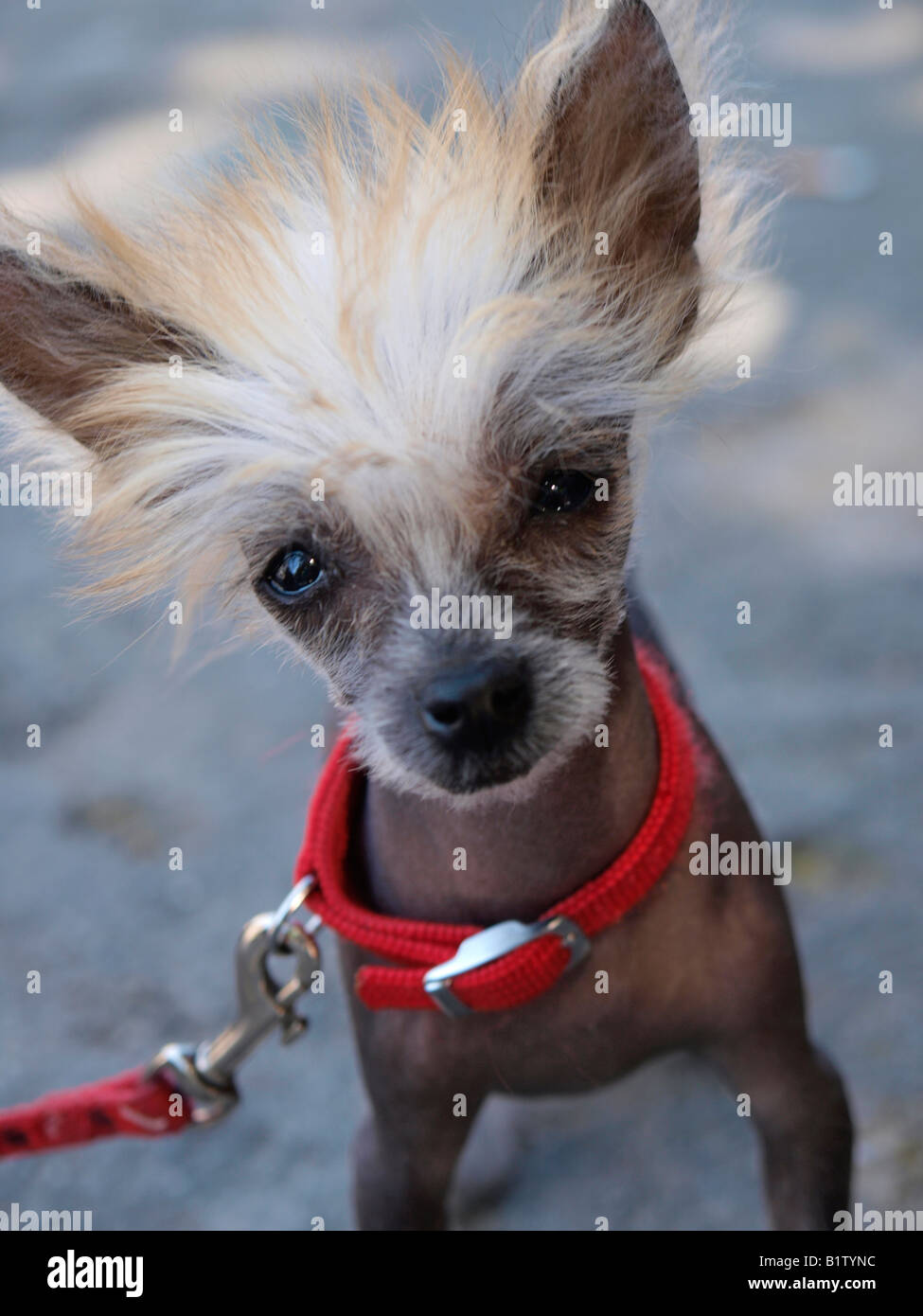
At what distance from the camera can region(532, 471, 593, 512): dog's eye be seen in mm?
1223

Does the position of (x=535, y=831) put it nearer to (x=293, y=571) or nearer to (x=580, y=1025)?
(x=580, y=1025)

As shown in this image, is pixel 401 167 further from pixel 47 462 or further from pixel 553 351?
pixel 47 462

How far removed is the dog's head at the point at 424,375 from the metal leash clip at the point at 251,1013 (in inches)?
11.9

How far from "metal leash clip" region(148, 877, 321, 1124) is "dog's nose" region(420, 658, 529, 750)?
335mm

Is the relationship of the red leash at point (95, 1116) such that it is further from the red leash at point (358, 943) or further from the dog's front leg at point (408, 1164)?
the dog's front leg at point (408, 1164)

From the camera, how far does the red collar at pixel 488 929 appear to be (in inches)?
49.8

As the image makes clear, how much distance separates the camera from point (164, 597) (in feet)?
5.08

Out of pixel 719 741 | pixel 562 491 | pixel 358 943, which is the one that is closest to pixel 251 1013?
pixel 358 943

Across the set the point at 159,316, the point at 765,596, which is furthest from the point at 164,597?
the point at 765,596

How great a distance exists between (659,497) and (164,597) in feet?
5.53

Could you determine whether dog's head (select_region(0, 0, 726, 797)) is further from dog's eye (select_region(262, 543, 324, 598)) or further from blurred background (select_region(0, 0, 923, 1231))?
blurred background (select_region(0, 0, 923, 1231))

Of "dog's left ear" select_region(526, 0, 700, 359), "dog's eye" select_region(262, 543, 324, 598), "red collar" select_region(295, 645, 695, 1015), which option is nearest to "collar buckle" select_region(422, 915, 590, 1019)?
"red collar" select_region(295, 645, 695, 1015)

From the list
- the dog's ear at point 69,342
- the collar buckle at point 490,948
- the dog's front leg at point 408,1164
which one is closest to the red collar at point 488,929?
the collar buckle at point 490,948

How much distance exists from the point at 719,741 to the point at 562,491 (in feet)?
4.54
